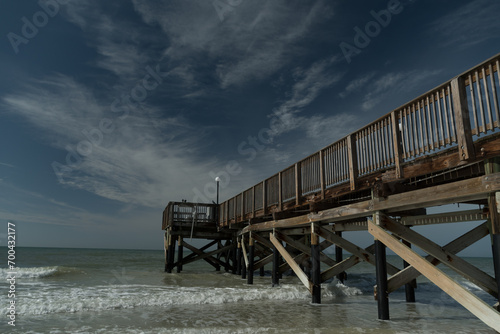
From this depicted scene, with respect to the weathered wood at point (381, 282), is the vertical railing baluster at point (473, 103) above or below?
above

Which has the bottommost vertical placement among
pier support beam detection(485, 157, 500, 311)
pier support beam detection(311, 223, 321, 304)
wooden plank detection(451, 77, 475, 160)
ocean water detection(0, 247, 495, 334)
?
ocean water detection(0, 247, 495, 334)

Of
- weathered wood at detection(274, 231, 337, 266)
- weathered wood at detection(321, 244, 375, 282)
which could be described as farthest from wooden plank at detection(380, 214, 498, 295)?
weathered wood at detection(274, 231, 337, 266)

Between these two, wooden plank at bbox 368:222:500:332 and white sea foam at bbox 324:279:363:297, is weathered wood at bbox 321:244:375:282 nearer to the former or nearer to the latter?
white sea foam at bbox 324:279:363:297

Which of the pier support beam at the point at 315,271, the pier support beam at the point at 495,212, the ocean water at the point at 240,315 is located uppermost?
the pier support beam at the point at 495,212

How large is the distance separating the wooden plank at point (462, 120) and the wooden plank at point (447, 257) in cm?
236

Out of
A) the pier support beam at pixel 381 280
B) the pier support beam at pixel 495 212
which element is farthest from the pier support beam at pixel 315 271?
the pier support beam at pixel 495 212

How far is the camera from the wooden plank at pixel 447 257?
624 centimetres

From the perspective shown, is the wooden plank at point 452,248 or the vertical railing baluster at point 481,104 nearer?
the vertical railing baluster at point 481,104

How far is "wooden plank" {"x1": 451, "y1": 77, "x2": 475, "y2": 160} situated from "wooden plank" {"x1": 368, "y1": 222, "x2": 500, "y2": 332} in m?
2.03

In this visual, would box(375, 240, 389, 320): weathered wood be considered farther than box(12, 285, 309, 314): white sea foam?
No

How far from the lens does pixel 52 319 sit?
855 centimetres

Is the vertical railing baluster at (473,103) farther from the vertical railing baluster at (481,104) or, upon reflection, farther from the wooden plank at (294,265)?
the wooden plank at (294,265)

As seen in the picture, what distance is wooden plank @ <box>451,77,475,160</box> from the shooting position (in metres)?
5.10

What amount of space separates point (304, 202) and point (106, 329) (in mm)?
6456
